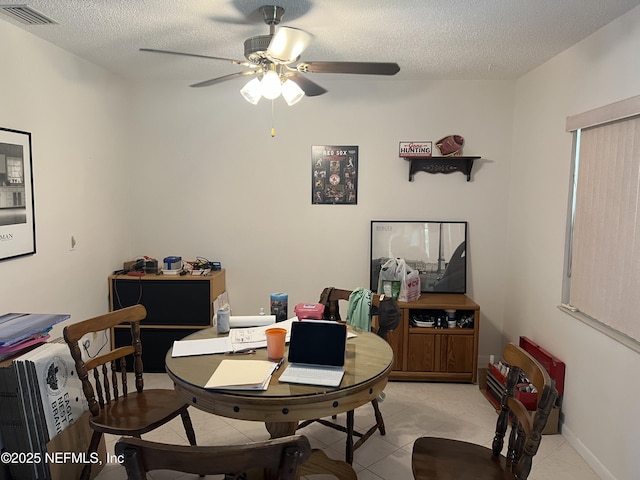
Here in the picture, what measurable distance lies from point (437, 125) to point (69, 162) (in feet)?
9.42

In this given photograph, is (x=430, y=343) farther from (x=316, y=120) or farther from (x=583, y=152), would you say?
(x=316, y=120)

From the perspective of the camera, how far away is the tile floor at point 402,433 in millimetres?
2506

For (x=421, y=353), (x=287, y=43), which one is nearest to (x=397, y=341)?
(x=421, y=353)

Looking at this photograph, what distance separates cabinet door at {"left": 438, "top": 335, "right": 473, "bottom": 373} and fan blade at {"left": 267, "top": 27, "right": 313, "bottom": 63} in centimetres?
244

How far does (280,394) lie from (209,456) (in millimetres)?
565

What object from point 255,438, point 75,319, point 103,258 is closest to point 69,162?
point 103,258

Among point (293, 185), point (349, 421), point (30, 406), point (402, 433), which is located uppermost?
point (293, 185)

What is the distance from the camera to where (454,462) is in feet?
6.10

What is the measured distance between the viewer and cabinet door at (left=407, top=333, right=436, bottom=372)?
3600 mm

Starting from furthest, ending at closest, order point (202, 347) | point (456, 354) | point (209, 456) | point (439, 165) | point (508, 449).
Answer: point (439, 165) → point (456, 354) → point (202, 347) → point (508, 449) → point (209, 456)

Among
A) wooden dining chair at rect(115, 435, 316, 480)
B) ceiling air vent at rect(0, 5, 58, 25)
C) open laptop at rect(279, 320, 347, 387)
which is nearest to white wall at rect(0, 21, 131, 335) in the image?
ceiling air vent at rect(0, 5, 58, 25)

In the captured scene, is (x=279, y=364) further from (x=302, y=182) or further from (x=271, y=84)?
(x=302, y=182)

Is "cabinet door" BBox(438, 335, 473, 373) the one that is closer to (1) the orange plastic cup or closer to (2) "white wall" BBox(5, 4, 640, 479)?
(2) "white wall" BBox(5, 4, 640, 479)

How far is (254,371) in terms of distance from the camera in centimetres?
188
